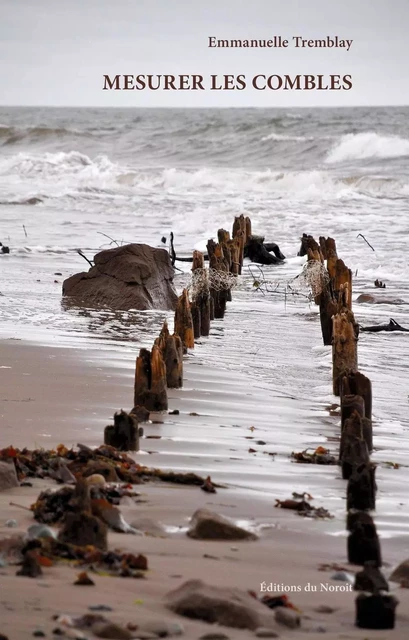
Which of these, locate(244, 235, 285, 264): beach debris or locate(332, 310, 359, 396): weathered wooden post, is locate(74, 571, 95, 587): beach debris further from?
locate(244, 235, 285, 264): beach debris

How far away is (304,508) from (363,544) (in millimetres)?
738

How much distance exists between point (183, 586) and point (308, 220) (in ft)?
71.4

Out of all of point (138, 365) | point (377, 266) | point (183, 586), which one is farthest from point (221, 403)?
point (377, 266)

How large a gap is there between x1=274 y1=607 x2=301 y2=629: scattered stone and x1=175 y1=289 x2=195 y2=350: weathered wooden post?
6102mm

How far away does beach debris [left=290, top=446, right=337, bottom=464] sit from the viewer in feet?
17.2

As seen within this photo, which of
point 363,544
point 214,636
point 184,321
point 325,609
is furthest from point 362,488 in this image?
point 184,321

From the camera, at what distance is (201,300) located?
1044 cm

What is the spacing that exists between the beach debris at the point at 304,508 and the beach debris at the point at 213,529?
460 mm

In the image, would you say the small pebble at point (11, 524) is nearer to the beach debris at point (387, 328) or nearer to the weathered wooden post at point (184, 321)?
the weathered wooden post at point (184, 321)

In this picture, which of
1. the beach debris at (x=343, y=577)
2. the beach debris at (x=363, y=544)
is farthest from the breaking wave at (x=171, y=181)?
the beach debris at (x=343, y=577)

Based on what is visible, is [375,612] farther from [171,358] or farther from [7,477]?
[171,358]

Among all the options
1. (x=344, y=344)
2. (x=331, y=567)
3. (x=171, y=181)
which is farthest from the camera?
A: (x=171, y=181)

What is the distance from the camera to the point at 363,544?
141 inches

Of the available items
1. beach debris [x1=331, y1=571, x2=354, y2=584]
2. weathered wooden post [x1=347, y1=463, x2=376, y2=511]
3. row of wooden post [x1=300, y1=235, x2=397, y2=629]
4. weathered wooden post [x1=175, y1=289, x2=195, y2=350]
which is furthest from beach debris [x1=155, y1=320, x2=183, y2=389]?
beach debris [x1=331, y1=571, x2=354, y2=584]
